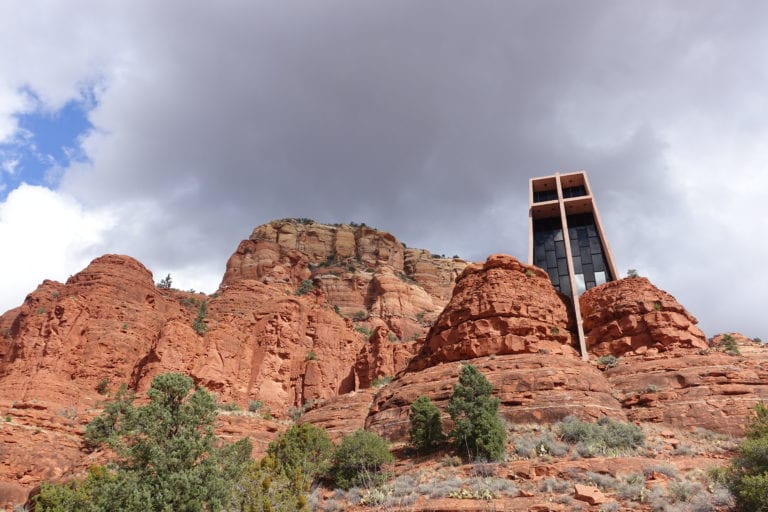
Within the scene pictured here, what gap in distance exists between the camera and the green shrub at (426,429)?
22.9 meters

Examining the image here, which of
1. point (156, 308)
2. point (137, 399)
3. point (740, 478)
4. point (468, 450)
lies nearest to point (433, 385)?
point (468, 450)

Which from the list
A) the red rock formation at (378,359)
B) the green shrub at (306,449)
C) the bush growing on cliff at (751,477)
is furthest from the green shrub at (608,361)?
the red rock formation at (378,359)

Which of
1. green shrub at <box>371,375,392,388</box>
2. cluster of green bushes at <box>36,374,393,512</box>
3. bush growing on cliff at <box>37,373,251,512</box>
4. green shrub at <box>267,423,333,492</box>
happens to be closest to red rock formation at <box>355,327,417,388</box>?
green shrub at <box>371,375,392,388</box>

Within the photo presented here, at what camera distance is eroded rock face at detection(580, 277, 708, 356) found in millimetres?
30484

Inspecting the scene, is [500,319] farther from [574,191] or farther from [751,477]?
Answer: [574,191]

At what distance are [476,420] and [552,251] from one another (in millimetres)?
24201

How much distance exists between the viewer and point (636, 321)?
31.6 m

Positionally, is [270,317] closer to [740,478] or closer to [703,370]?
[703,370]

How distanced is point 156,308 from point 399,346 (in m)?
21.7

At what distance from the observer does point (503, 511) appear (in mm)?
15086

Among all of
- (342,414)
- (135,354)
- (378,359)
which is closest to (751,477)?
(342,414)

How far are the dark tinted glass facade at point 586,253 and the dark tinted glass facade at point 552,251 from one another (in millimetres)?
818

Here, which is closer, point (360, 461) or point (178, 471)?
point (178, 471)

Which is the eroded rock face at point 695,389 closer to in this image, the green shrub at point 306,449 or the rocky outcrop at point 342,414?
the rocky outcrop at point 342,414
